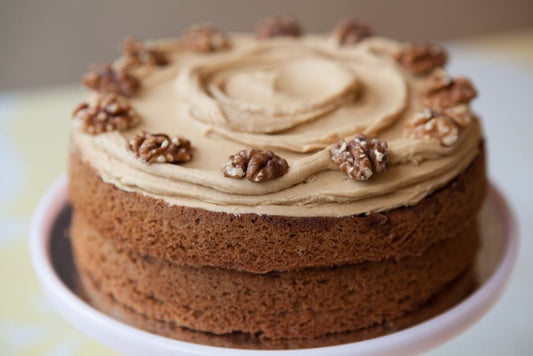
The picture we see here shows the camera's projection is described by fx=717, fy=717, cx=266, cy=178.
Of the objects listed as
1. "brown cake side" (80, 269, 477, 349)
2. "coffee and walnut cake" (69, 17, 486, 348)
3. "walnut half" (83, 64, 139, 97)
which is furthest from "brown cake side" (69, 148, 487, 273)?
"walnut half" (83, 64, 139, 97)

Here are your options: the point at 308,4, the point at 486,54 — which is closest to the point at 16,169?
the point at 308,4

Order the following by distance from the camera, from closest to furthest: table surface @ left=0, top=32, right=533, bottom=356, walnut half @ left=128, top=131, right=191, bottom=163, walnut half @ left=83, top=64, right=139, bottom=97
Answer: walnut half @ left=128, top=131, right=191, bottom=163 → walnut half @ left=83, top=64, right=139, bottom=97 → table surface @ left=0, top=32, right=533, bottom=356

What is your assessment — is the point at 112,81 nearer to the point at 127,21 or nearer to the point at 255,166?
the point at 255,166

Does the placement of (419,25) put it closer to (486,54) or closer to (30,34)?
(486,54)

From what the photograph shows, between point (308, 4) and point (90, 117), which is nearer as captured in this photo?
point (90, 117)

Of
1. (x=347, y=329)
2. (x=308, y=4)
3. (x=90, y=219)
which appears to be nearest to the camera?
(x=347, y=329)

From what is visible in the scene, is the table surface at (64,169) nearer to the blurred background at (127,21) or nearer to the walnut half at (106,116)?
the blurred background at (127,21)

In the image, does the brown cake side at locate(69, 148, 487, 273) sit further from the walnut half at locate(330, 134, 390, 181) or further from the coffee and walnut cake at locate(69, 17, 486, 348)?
the walnut half at locate(330, 134, 390, 181)
